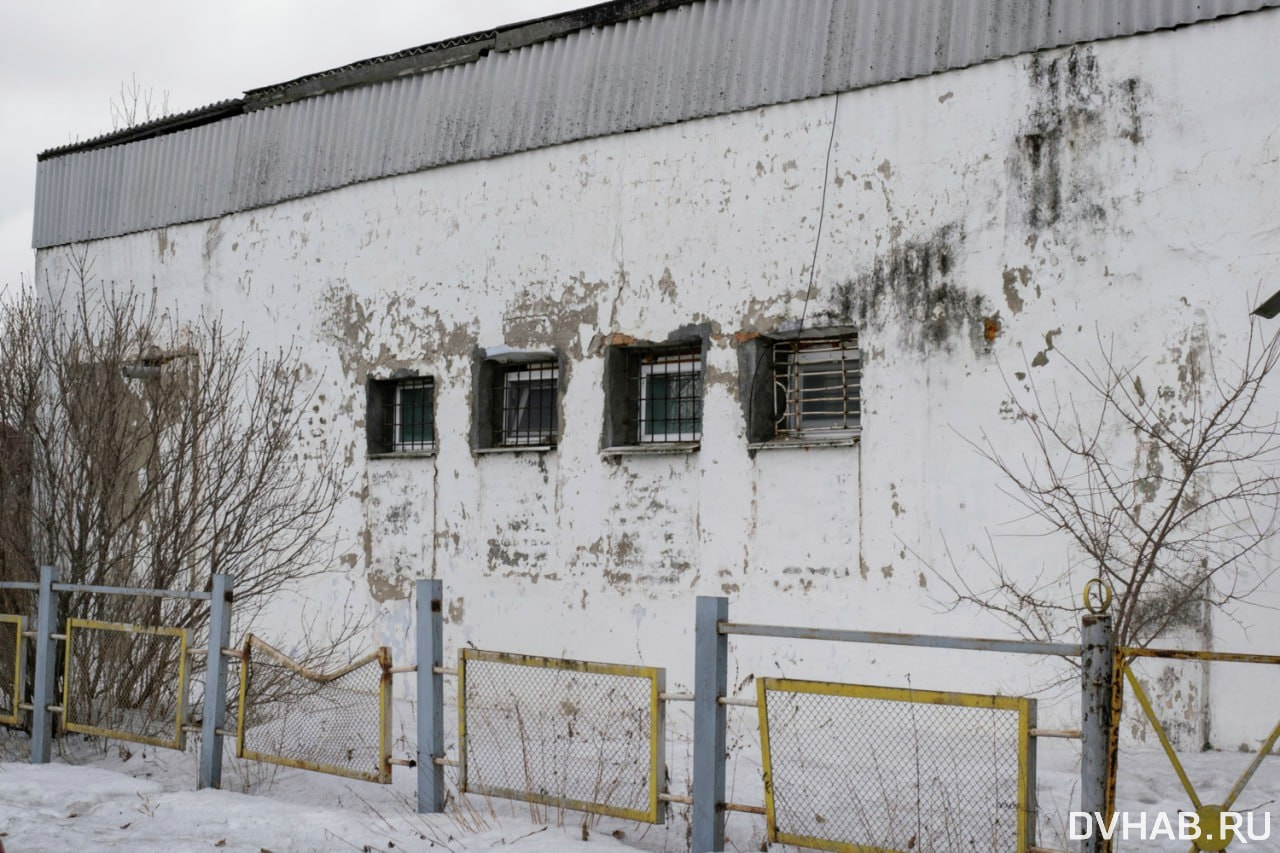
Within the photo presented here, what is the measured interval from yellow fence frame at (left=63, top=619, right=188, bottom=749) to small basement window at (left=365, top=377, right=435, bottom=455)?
382cm

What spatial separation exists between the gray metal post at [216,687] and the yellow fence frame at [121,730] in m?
0.16

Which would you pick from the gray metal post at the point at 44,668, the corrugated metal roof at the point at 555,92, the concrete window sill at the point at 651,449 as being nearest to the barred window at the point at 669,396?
the concrete window sill at the point at 651,449

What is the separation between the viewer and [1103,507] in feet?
28.4

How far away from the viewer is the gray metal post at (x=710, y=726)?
621 centimetres

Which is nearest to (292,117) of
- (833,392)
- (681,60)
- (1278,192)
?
(681,60)

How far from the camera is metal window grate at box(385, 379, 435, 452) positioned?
12719mm

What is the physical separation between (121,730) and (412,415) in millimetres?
4631

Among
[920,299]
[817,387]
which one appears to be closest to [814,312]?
[817,387]

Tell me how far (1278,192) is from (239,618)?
29.5 ft

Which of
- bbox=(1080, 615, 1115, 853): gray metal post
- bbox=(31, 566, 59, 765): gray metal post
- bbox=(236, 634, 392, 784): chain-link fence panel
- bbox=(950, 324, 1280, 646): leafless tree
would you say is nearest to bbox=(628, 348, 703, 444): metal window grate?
bbox=(950, 324, 1280, 646): leafless tree

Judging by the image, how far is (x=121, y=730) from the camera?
887cm

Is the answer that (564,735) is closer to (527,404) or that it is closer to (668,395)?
(668,395)

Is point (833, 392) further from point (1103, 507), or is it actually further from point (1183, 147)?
point (1183, 147)

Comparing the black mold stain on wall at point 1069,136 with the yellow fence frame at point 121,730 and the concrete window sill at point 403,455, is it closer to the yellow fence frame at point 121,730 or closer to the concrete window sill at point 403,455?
the concrete window sill at point 403,455
